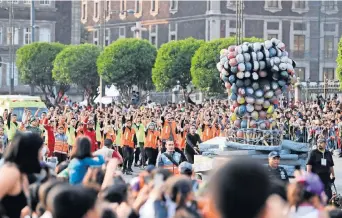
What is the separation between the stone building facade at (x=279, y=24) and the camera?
9119 cm

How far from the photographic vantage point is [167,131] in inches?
1266

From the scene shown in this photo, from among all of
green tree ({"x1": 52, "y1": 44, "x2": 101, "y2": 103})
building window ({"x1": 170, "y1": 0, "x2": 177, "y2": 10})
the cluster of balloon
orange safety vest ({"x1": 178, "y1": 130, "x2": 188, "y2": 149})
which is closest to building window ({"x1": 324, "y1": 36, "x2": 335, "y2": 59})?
building window ({"x1": 170, "y1": 0, "x2": 177, "y2": 10})

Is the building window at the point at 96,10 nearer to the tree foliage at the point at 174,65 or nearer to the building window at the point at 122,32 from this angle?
the building window at the point at 122,32

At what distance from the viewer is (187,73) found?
6975cm

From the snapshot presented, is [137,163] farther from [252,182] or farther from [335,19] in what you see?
[335,19]

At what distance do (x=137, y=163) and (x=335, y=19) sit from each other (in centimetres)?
5963

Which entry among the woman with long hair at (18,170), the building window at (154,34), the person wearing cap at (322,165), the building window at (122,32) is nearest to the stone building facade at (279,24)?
the building window at (154,34)

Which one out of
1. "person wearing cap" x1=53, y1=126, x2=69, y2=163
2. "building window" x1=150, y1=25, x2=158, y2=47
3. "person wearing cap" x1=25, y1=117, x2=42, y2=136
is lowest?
"person wearing cap" x1=53, y1=126, x2=69, y2=163

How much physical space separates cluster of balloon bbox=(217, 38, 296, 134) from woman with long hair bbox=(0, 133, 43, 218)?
50.3 feet

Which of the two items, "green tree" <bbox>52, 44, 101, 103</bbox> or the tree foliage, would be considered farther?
"green tree" <bbox>52, 44, 101, 103</bbox>

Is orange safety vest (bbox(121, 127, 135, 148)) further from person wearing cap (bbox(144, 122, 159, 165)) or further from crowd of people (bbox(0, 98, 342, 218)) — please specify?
crowd of people (bbox(0, 98, 342, 218))

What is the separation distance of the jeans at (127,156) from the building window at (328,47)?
62.7m

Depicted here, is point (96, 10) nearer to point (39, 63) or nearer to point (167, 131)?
point (39, 63)

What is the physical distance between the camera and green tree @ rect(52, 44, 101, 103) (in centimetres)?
7212
